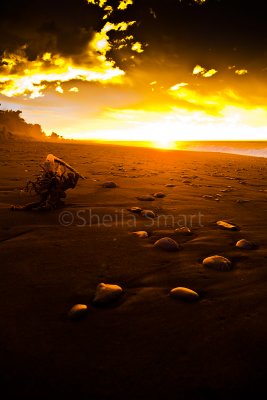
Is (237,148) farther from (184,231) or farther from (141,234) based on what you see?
(141,234)

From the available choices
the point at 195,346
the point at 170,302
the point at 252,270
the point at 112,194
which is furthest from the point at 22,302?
the point at 112,194

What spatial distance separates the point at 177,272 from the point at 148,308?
1.70ft

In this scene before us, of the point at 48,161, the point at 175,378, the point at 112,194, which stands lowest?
the point at 175,378

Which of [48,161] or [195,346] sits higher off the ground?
[48,161]

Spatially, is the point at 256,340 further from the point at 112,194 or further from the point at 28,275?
the point at 112,194

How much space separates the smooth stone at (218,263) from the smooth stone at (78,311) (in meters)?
1.05

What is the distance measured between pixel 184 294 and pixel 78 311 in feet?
2.11

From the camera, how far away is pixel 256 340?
143cm

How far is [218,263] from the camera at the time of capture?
7.27ft

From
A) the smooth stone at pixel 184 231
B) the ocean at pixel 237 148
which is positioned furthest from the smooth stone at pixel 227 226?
the ocean at pixel 237 148

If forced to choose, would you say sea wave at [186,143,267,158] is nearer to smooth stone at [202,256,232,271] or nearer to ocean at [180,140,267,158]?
ocean at [180,140,267,158]

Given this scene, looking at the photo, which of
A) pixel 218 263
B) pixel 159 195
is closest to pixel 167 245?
pixel 218 263

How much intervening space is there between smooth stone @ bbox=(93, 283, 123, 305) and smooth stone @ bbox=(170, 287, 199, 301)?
0.33 metres

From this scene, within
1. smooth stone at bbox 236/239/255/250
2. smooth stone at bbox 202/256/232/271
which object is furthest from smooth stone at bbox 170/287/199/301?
smooth stone at bbox 236/239/255/250
